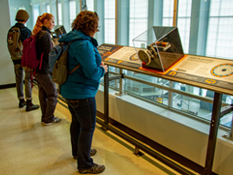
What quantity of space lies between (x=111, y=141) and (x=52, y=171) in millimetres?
910

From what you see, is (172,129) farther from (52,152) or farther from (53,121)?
(53,121)

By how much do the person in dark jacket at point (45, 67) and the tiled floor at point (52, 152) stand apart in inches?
10.5

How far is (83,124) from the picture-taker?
2.15 metres

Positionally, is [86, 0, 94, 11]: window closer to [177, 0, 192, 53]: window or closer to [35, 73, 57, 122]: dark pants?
[35, 73, 57, 122]: dark pants

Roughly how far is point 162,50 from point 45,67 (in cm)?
178

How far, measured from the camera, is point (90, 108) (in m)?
2.11

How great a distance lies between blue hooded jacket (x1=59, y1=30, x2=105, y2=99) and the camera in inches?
74.9

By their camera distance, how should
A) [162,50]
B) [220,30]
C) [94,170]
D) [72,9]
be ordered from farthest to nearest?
1. [72,9]
2. [94,170]
3. [220,30]
4. [162,50]

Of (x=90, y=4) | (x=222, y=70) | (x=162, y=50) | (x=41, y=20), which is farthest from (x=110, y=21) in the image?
(x=222, y=70)

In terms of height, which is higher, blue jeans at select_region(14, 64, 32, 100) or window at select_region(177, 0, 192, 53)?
window at select_region(177, 0, 192, 53)

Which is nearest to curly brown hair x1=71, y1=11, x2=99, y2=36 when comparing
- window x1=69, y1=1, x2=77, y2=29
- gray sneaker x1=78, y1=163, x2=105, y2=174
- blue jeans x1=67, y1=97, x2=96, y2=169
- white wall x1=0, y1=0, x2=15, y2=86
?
blue jeans x1=67, y1=97, x2=96, y2=169

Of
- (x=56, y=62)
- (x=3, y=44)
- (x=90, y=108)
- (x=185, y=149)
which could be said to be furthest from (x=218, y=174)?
(x=3, y=44)

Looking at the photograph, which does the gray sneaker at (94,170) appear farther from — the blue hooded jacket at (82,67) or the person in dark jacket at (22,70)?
the person in dark jacket at (22,70)

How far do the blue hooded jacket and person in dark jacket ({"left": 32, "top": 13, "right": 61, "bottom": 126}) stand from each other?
1.14 m
